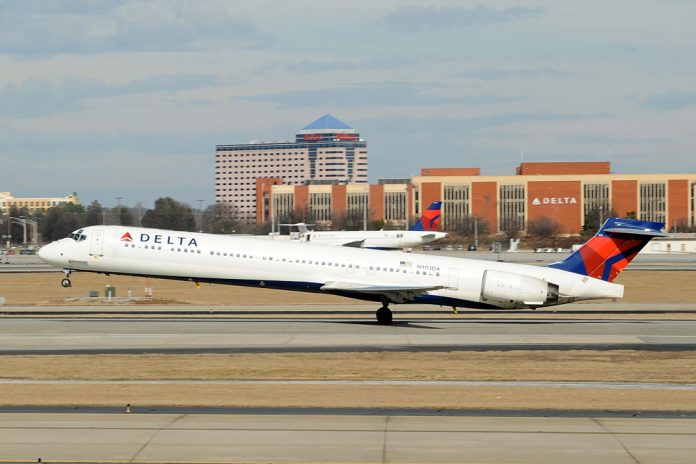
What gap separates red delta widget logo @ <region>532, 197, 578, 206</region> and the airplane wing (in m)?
139

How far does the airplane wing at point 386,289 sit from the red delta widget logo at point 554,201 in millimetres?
138657

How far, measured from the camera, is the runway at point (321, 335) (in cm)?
3312

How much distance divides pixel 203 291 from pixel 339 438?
146 ft

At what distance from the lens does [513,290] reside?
1598 inches

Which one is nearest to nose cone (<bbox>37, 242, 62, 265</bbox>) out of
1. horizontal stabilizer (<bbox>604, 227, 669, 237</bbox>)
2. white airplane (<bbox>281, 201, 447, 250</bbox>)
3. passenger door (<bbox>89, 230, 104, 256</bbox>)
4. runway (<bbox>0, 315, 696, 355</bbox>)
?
passenger door (<bbox>89, 230, 104, 256</bbox>)

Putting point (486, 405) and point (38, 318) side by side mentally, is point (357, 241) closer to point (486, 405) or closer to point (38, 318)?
point (38, 318)

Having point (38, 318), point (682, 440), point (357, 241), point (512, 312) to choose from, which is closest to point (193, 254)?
point (38, 318)

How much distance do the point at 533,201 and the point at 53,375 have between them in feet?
512

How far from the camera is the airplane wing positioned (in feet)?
132

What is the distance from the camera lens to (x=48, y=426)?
19.3 meters

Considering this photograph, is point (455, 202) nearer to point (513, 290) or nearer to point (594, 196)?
point (594, 196)

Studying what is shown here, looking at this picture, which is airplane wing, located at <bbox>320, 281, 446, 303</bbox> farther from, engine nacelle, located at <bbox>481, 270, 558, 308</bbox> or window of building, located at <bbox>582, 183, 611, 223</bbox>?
window of building, located at <bbox>582, 183, 611, 223</bbox>

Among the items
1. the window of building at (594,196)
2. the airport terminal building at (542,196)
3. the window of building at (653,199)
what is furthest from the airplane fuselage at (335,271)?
the window of building at (653,199)

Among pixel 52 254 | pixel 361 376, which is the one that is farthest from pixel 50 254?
pixel 361 376
